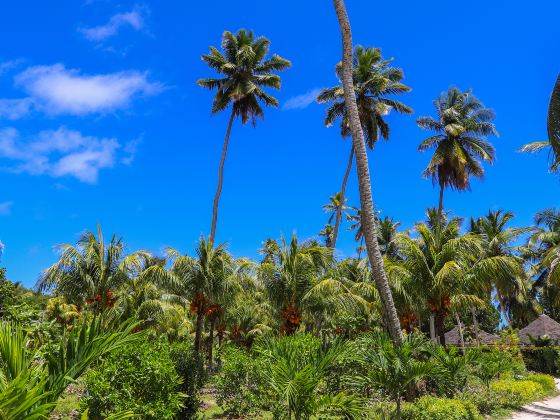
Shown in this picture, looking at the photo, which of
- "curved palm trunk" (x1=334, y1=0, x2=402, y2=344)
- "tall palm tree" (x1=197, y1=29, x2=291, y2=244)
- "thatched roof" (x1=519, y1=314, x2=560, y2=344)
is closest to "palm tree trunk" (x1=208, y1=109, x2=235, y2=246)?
"tall palm tree" (x1=197, y1=29, x2=291, y2=244)

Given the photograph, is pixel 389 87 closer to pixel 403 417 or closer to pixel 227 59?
pixel 227 59

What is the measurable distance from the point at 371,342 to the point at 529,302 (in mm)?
40662

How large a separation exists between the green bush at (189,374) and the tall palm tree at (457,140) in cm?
2377

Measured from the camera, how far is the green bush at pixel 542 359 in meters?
27.6

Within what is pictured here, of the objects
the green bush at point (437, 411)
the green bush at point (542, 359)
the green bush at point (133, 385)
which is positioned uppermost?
the green bush at point (542, 359)

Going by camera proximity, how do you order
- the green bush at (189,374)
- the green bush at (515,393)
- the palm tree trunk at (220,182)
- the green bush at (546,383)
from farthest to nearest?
the palm tree trunk at (220,182)
the green bush at (546,383)
the green bush at (515,393)
the green bush at (189,374)

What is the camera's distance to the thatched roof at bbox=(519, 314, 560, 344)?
106 feet

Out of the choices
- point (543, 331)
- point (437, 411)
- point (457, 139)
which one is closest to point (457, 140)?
point (457, 139)

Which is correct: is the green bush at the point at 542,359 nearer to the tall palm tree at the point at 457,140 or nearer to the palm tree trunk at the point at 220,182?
the tall palm tree at the point at 457,140

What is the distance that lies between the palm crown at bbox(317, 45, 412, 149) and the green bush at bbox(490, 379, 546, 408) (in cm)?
1842

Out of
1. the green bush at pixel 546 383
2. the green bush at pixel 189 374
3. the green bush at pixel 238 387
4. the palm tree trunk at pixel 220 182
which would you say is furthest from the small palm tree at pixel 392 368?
the palm tree trunk at pixel 220 182

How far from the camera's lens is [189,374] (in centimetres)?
1296

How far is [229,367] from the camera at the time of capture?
43.7ft

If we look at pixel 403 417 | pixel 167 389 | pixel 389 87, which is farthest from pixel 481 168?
pixel 167 389
